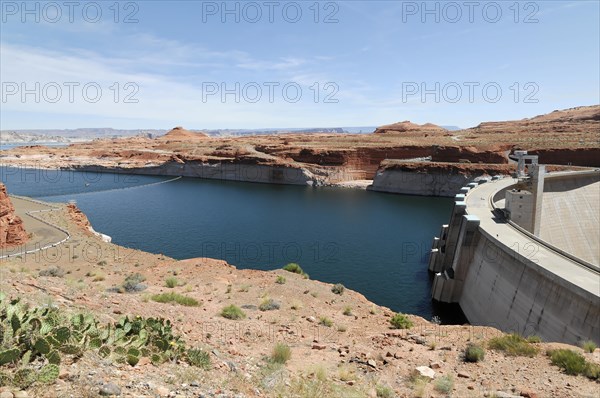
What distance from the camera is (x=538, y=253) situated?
19.5 meters

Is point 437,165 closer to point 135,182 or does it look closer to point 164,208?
point 164,208

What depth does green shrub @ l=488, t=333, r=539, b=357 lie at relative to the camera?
402 inches

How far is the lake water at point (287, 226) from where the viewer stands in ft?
98.5

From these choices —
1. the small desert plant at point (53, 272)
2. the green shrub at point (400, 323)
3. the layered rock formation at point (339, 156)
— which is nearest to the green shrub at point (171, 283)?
the small desert plant at point (53, 272)

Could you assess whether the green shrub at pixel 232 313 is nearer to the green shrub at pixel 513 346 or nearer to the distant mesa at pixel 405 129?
the green shrub at pixel 513 346

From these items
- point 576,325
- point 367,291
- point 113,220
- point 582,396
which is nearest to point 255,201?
point 113,220

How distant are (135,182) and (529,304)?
3270 inches

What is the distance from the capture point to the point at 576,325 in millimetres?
14680

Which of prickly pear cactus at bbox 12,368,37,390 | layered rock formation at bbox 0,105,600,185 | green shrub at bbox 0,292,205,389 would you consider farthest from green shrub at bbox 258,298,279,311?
layered rock formation at bbox 0,105,600,185

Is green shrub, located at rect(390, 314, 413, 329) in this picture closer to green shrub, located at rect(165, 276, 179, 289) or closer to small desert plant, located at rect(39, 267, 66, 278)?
green shrub, located at rect(165, 276, 179, 289)

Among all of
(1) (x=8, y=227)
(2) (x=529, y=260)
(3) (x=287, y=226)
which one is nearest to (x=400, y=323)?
(2) (x=529, y=260)

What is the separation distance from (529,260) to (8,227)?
96.7ft

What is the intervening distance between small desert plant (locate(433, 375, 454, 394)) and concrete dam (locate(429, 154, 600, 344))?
810 centimetres

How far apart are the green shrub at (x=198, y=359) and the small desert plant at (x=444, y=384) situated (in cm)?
489
